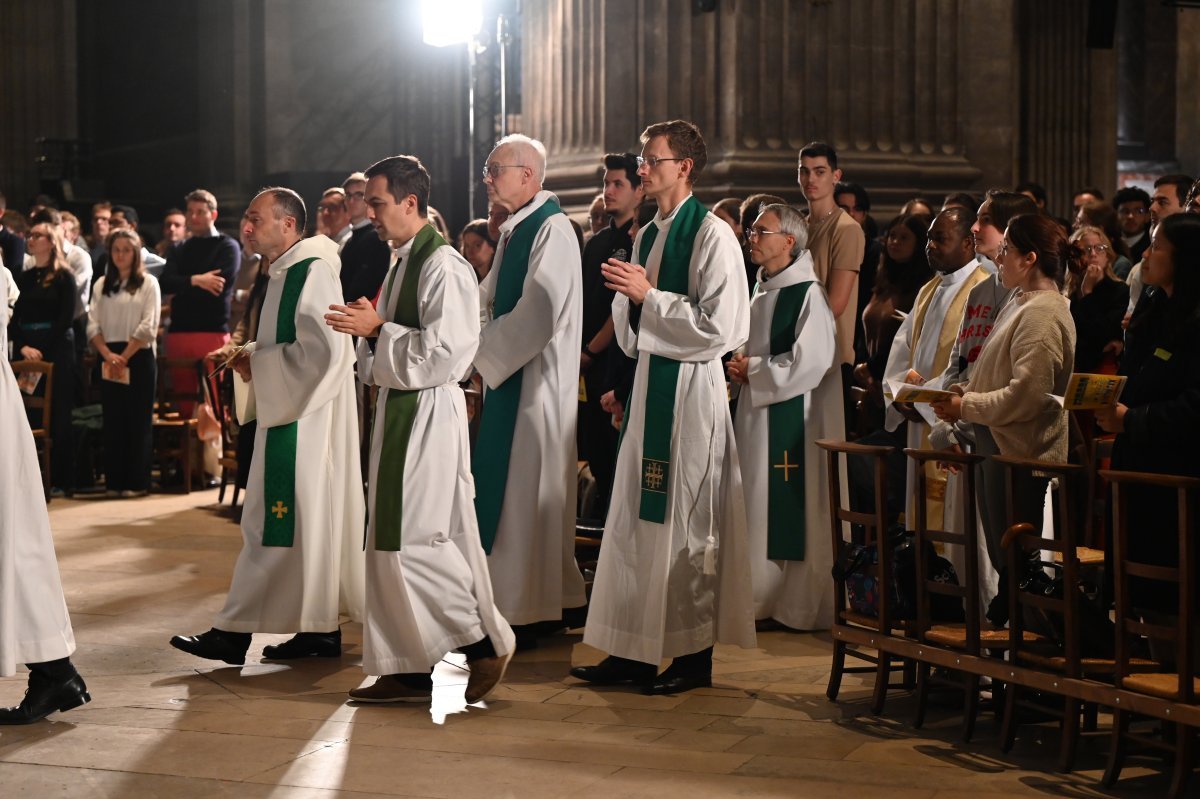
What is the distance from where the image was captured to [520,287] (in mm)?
6234

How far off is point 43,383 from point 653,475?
6428 mm

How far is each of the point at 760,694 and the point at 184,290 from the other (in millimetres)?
6719

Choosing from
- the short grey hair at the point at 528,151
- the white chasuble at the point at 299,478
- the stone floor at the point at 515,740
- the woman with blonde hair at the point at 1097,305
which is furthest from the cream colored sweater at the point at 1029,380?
the white chasuble at the point at 299,478

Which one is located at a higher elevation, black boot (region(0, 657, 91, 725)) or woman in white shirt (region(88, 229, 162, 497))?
woman in white shirt (region(88, 229, 162, 497))

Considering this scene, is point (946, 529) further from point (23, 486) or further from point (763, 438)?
point (23, 486)

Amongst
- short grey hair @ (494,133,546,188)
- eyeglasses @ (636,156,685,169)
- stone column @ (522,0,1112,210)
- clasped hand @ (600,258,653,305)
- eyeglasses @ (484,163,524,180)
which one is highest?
stone column @ (522,0,1112,210)

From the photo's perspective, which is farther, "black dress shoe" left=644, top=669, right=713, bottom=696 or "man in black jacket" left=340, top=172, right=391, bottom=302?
"man in black jacket" left=340, top=172, right=391, bottom=302

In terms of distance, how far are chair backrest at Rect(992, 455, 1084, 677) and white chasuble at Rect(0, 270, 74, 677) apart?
2.84 meters

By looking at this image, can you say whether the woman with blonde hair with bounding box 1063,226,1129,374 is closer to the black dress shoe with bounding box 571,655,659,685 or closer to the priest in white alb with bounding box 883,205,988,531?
the priest in white alb with bounding box 883,205,988,531

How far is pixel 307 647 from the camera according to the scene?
20.1ft

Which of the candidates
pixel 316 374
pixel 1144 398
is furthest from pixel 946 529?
pixel 316 374

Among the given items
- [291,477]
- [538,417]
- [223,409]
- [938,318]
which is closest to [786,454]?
[938,318]

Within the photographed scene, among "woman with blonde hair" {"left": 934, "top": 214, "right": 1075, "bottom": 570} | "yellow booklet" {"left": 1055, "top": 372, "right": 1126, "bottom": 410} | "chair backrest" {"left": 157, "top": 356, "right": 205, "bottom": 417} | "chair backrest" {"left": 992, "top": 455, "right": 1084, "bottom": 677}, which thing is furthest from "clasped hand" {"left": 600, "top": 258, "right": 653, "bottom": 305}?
"chair backrest" {"left": 157, "top": 356, "right": 205, "bottom": 417}

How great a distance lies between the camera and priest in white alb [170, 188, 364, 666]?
588cm
